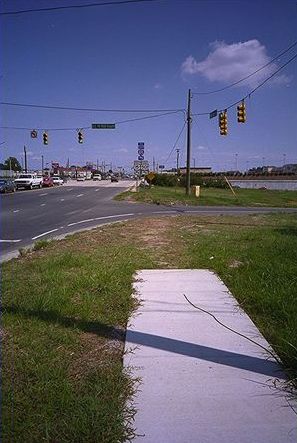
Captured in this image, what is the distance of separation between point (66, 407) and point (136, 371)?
85 cm

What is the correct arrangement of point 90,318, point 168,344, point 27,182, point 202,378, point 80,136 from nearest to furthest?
point 202,378
point 168,344
point 90,318
point 80,136
point 27,182

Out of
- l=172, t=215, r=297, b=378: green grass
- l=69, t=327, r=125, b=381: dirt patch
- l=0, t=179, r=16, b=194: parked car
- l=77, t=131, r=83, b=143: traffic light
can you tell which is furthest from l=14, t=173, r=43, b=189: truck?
l=69, t=327, r=125, b=381: dirt patch

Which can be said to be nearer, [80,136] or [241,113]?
[241,113]

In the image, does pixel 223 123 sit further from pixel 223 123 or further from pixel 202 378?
pixel 202 378

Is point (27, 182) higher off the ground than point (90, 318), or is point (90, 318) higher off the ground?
point (27, 182)

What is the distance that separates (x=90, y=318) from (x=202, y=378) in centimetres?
192

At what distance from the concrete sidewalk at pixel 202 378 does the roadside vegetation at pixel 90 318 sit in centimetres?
17

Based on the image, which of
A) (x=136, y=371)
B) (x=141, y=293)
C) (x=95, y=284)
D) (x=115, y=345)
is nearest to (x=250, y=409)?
(x=136, y=371)

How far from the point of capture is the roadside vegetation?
3188 millimetres

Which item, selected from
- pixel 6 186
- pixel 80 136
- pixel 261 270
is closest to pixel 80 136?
pixel 80 136

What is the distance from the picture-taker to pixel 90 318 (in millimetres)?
5320

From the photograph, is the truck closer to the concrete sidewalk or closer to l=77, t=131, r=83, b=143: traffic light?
l=77, t=131, r=83, b=143: traffic light

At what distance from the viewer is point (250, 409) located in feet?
10.9

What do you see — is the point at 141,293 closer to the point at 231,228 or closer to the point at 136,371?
the point at 136,371
